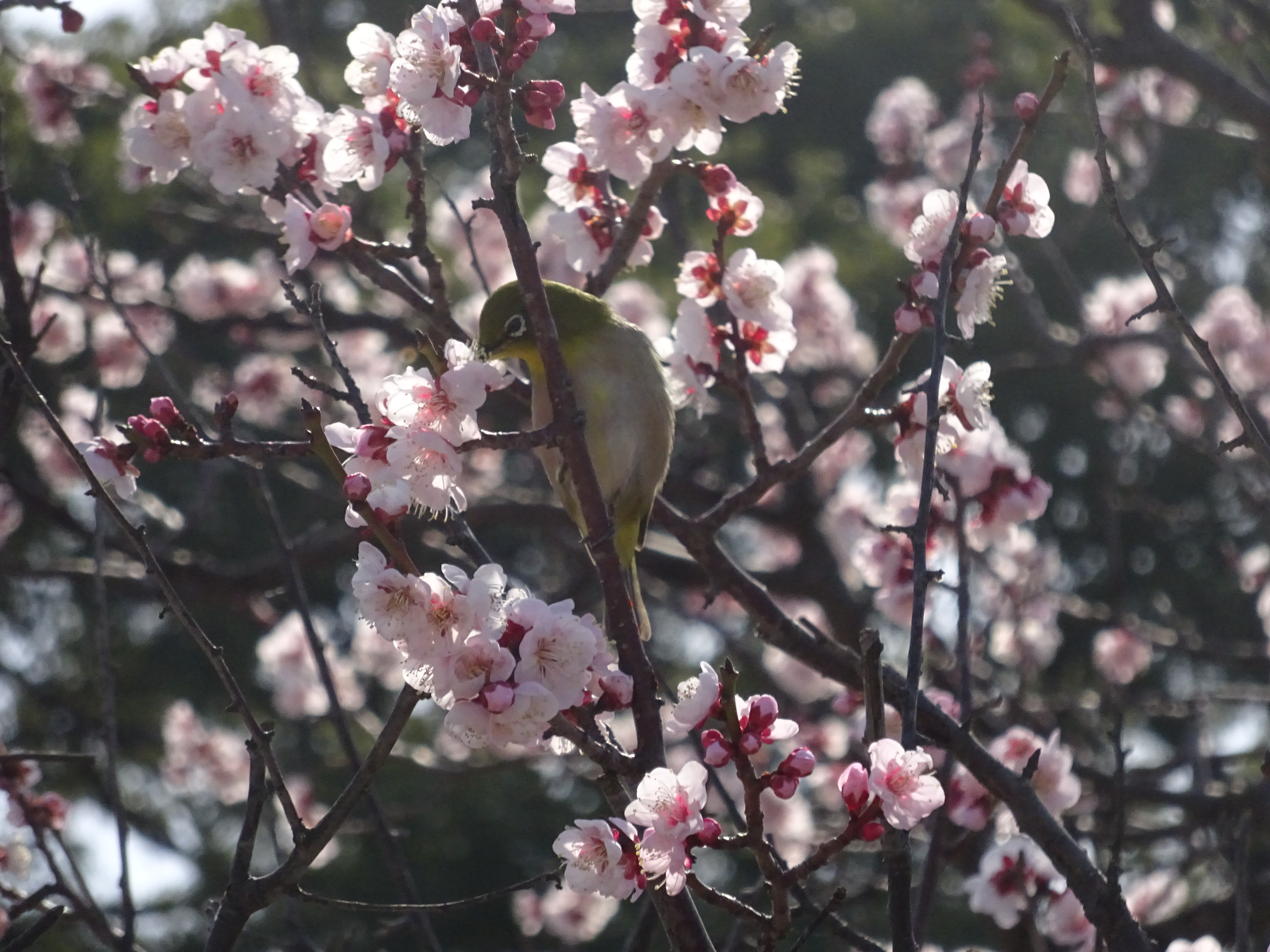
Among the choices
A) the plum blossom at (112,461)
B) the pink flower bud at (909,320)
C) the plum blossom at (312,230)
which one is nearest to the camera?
the plum blossom at (112,461)

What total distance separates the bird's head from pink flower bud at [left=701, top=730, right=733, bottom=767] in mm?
1641

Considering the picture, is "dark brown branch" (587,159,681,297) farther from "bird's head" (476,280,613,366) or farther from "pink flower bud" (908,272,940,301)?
"pink flower bud" (908,272,940,301)

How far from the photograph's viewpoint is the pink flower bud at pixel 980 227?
2.08 metres

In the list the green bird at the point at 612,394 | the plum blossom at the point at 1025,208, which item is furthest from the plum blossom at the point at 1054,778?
the plum blossom at the point at 1025,208

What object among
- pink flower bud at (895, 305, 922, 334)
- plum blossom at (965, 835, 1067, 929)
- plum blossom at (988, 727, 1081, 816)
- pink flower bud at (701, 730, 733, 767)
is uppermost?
pink flower bud at (895, 305, 922, 334)

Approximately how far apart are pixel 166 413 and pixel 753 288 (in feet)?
4.11

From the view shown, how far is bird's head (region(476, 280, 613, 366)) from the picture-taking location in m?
3.22

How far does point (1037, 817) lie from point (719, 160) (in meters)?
6.46

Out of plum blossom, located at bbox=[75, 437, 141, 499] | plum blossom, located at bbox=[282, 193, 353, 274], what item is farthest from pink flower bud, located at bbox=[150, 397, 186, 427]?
plum blossom, located at bbox=[282, 193, 353, 274]

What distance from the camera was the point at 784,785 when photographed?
1588 mm

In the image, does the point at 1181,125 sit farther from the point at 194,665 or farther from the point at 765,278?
the point at 194,665

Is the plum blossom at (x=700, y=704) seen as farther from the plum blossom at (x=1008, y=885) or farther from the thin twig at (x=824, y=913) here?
the plum blossom at (x=1008, y=885)

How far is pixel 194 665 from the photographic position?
659cm

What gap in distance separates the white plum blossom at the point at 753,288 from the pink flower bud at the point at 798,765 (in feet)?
4.11
